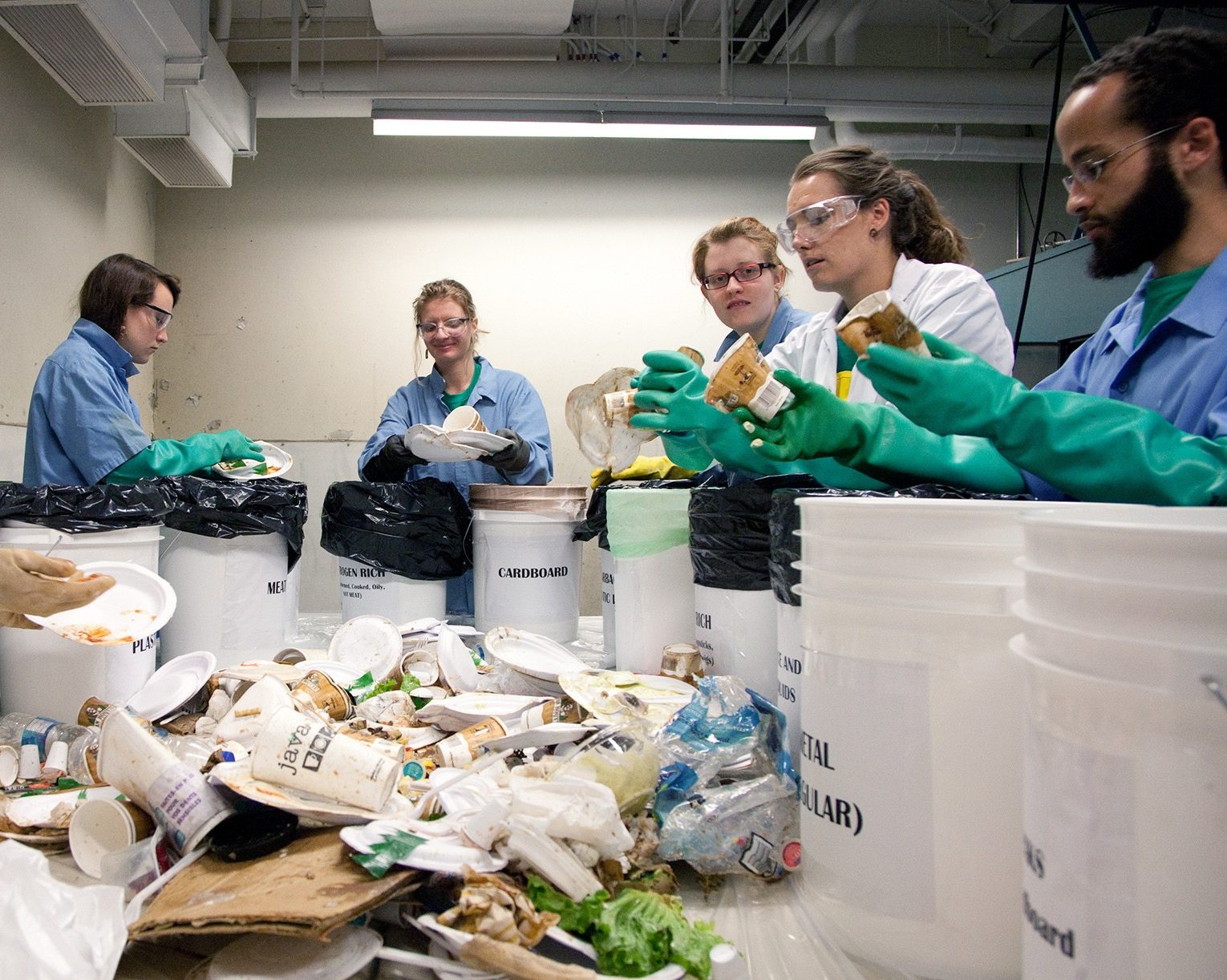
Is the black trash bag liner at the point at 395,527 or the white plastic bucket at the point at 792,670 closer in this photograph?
the white plastic bucket at the point at 792,670

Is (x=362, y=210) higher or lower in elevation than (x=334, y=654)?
higher

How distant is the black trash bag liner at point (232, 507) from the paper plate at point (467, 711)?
2.66 feet

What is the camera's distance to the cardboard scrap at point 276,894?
2.46ft

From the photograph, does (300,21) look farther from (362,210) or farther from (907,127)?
(907,127)

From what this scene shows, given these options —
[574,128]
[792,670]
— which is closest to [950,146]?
[574,128]

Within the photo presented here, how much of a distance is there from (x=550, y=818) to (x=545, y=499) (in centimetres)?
148

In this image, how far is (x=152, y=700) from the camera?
61.1 inches

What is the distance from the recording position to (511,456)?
9.14 feet

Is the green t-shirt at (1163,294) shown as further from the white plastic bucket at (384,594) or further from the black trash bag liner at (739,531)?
the white plastic bucket at (384,594)

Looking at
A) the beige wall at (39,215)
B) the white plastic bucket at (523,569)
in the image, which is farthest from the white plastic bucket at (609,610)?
the beige wall at (39,215)

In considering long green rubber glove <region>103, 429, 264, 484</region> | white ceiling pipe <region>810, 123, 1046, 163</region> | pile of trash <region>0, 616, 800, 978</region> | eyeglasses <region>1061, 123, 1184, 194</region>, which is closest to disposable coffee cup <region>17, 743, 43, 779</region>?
pile of trash <region>0, 616, 800, 978</region>

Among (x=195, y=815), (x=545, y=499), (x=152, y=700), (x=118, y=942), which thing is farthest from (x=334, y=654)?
(x=118, y=942)

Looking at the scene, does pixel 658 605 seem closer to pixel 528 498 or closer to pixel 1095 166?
pixel 528 498

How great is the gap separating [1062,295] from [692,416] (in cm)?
239
